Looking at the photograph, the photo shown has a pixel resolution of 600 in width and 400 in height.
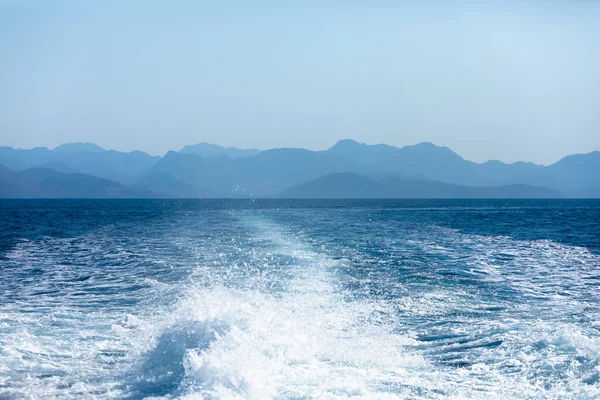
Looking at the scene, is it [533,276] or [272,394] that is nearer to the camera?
[272,394]

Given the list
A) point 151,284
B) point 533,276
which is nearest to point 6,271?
point 151,284

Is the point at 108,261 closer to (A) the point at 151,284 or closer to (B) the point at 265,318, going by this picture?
(A) the point at 151,284

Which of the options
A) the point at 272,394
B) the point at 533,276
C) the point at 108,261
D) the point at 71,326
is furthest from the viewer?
the point at 108,261

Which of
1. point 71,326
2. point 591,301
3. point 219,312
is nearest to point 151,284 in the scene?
point 71,326

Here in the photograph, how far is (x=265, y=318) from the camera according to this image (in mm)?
12680

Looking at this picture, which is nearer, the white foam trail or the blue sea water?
the white foam trail

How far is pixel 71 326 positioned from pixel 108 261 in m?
14.2

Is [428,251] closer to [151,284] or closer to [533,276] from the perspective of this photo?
[533,276]

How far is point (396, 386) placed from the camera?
9.66m

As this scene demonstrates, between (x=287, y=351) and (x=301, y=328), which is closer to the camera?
(x=287, y=351)

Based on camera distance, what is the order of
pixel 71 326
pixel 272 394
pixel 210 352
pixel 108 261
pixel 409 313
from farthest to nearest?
pixel 108 261 → pixel 409 313 → pixel 71 326 → pixel 210 352 → pixel 272 394

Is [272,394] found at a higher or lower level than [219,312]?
lower

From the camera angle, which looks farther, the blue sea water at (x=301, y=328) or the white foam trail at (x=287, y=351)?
the blue sea water at (x=301, y=328)

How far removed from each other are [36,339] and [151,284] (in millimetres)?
7445
